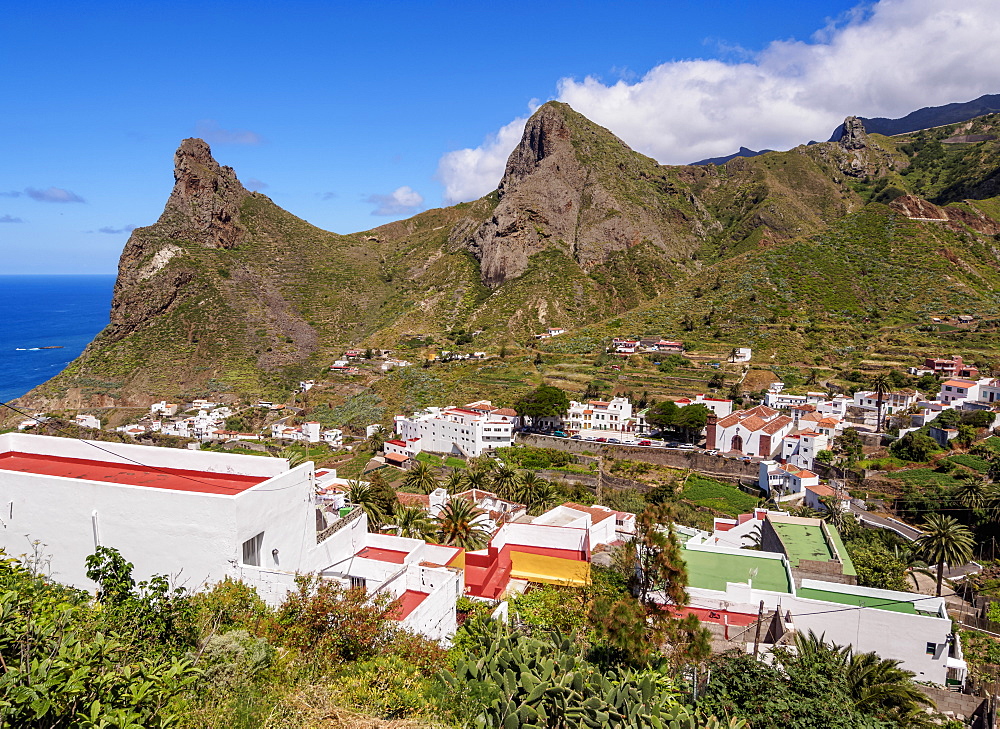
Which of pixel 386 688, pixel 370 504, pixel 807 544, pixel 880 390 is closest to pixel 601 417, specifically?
pixel 880 390

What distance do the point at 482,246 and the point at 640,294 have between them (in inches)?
1082

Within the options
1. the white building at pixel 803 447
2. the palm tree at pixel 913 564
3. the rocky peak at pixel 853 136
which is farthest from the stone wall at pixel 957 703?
the rocky peak at pixel 853 136

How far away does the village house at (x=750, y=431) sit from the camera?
42.0m

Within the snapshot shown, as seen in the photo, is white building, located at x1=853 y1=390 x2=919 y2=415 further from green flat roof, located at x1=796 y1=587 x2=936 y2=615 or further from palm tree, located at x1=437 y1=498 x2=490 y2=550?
palm tree, located at x1=437 y1=498 x2=490 y2=550

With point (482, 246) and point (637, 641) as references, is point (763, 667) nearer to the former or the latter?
point (637, 641)

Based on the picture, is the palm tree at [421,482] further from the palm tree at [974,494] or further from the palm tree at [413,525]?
the palm tree at [974,494]

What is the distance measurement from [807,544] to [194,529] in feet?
64.1

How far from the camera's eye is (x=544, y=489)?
104 feet

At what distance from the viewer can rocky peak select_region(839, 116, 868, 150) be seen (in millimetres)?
128125

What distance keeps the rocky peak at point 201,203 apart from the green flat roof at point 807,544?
92074 mm

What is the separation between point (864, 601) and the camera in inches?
602

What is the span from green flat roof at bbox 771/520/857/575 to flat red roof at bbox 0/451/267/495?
52.8ft

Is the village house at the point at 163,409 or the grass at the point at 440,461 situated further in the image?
the village house at the point at 163,409

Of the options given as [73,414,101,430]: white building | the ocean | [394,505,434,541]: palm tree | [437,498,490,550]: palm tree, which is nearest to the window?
[394,505,434,541]: palm tree
